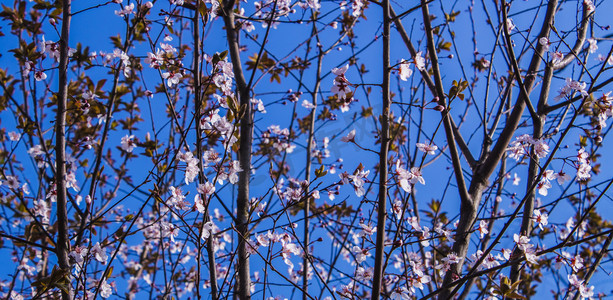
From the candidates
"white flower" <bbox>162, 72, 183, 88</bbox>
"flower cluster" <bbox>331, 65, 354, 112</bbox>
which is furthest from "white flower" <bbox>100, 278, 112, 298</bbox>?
"flower cluster" <bbox>331, 65, 354, 112</bbox>

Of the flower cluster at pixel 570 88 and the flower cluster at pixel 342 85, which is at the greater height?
the flower cluster at pixel 570 88

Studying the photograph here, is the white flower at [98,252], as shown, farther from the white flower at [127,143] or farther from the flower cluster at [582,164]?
Result: the flower cluster at [582,164]

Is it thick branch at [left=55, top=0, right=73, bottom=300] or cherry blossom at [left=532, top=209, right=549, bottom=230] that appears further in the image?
cherry blossom at [left=532, top=209, right=549, bottom=230]

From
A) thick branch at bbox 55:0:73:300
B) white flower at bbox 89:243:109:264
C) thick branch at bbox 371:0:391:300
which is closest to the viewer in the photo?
thick branch at bbox 371:0:391:300

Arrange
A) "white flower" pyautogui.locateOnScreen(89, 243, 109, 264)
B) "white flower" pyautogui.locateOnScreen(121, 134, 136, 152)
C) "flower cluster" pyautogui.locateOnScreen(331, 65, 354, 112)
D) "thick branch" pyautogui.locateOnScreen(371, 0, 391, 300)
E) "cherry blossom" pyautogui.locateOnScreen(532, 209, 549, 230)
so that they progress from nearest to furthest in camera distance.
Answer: "thick branch" pyautogui.locateOnScreen(371, 0, 391, 300)
"flower cluster" pyautogui.locateOnScreen(331, 65, 354, 112)
"white flower" pyautogui.locateOnScreen(89, 243, 109, 264)
"cherry blossom" pyautogui.locateOnScreen(532, 209, 549, 230)
"white flower" pyautogui.locateOnScreen(121, 134, 136, 152)

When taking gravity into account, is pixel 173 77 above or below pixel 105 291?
above

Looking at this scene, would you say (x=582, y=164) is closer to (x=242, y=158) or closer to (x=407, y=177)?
(x=407, y=177)

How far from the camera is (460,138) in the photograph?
2.52 metres

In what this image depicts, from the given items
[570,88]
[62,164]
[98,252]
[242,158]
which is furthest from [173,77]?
[570,88]

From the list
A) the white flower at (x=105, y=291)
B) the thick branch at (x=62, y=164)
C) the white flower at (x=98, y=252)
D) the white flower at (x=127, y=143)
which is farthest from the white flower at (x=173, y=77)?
the white flower at (x=105, y=291)

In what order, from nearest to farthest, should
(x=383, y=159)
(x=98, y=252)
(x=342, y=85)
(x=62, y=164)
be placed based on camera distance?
1. (x=383, y=159)
2. (x=342, y=85)
3. (x=62, y=164)
4. (x=98, y=252)

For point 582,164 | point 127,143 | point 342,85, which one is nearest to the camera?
point 342,85

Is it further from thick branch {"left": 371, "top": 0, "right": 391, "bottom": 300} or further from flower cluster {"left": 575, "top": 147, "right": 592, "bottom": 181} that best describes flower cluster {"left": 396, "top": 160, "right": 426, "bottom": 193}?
flower cluster {"left": 575, "top": 147, "right": 592, "bottom": 181}

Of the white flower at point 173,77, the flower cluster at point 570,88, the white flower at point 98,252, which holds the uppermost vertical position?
the white flower at point 173,77
